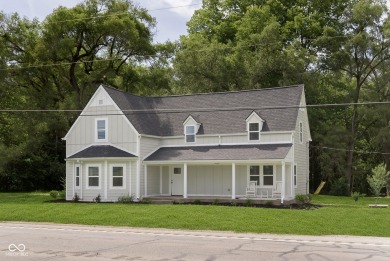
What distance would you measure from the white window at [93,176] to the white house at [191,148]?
65mm

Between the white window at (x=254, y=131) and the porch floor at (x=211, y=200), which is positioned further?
the white window at (x=254, y=131)

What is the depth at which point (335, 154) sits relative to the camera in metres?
46.9

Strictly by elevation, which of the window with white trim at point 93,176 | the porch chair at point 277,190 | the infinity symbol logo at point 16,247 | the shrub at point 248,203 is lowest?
the infinity symbol logo at point 16,247

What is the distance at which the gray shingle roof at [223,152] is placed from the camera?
1195 inches

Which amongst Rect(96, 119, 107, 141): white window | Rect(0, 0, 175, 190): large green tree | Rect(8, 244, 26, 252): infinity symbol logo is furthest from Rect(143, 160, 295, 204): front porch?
Rect(8, 244, 26, 252): infinity symbol logo

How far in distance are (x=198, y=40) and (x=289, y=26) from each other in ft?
31.9

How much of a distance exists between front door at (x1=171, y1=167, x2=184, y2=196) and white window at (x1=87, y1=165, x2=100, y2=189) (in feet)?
16.4

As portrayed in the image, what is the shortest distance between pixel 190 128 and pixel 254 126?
4.50 meters

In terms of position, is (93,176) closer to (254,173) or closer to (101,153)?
(101,153)

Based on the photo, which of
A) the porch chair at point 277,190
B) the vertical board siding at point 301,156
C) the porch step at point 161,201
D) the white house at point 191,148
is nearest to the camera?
the porch chair at point 277,190

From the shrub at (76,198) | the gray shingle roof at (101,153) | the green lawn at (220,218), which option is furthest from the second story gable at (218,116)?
the green lawn at (220,218)

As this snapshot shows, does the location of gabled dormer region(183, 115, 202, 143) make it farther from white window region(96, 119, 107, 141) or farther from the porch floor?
white window region(96, 119, 107, 141)

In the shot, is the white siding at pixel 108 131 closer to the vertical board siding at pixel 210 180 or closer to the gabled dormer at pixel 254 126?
the vertical board siding at pixel 210 180

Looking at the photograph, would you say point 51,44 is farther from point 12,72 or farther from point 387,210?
point 387,210
